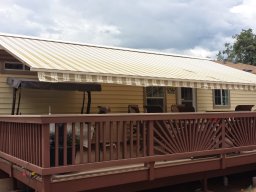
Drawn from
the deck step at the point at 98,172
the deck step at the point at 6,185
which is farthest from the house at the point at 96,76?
the deck step at the point at 6,185

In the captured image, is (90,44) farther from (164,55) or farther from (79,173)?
(79,173)

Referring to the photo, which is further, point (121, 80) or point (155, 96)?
point (155, 96)

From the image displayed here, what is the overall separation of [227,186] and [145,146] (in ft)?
11.8

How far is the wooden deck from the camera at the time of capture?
6.04 metres

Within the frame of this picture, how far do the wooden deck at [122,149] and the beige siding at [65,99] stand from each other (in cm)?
170

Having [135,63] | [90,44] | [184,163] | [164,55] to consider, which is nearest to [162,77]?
[135,63]

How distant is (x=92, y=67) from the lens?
8453 millimetres

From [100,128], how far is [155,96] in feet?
22.7

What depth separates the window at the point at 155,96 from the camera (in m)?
13.0

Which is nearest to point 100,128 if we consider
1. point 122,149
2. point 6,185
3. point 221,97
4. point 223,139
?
point 122,149

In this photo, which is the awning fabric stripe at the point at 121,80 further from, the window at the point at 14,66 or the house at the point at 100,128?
the window at the point at 14,66

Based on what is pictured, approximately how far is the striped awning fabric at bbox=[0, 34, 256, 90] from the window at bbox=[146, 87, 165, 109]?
4.31 ft

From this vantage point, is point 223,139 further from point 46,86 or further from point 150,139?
point 46,86

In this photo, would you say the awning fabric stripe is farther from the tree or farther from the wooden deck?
the tree
